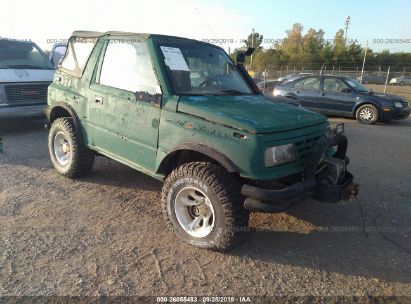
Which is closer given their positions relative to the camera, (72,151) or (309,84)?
(72,151)

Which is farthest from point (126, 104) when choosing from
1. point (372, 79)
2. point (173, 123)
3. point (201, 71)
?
point (372, 79)

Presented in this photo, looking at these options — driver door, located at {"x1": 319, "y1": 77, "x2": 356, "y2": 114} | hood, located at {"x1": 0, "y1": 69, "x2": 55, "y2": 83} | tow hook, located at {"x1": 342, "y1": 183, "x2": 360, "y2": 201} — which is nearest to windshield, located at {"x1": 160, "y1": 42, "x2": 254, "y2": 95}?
tow hook, located at {"x1": 342, "y1": 183, "x2": 360, "y2": 201}

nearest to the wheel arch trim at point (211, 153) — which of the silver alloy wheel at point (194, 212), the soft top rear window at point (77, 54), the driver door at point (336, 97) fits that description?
the silver alloy wheel at point (194, 212)

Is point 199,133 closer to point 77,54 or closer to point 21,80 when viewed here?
point 77,54

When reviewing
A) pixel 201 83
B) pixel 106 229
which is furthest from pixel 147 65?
pixel 106 229

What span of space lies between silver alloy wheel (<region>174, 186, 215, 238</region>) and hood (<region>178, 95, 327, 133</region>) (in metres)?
0.74

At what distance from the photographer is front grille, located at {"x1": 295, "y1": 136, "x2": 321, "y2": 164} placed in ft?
11.1

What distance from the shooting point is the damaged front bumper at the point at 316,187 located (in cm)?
306

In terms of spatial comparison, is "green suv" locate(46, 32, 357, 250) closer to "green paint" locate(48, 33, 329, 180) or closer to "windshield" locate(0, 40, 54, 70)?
"green paint" locate(48, 33, 329, 180)

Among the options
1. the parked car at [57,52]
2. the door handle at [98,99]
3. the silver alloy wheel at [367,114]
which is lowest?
the silver alloy wheel at [367,114]

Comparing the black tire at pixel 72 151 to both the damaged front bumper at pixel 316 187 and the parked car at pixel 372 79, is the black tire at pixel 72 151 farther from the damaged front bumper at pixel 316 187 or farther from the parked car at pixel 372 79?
the parked car at pixel 372 79

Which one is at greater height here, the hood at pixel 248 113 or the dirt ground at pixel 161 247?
the hood at pixel 248 113

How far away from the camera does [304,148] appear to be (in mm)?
3439

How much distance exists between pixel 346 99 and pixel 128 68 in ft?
29.6
